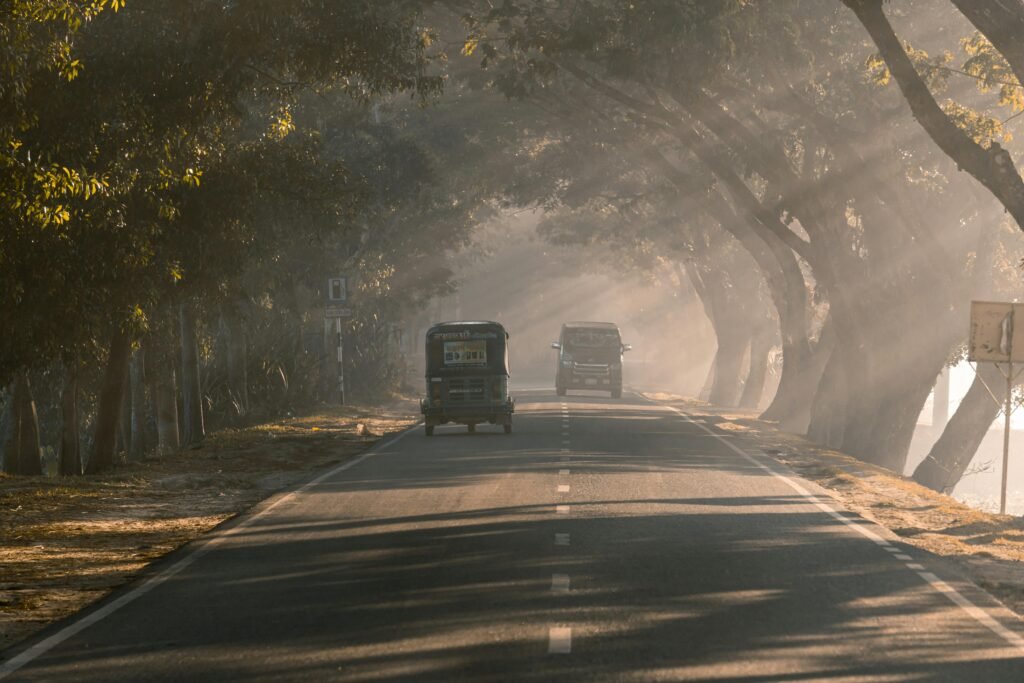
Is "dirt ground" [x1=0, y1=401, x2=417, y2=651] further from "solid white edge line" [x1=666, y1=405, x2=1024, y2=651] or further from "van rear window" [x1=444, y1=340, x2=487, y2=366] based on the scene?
"solid white edge line" [x1=666, y1=405, x2=1024, y2=651]

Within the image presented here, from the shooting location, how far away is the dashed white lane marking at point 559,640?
9945mm

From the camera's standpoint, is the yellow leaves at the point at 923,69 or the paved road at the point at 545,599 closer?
the paved road at the point at 545,599

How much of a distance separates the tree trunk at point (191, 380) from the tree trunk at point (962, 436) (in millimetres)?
15605

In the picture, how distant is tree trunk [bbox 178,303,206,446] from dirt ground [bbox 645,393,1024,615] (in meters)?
10.7

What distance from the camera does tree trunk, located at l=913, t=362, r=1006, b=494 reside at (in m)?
36.7

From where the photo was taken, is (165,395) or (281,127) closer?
(281,127)

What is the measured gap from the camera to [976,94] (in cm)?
3906

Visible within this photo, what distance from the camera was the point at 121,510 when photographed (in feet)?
61.2

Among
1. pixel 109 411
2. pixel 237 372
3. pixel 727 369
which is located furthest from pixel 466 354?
pixel 727 369

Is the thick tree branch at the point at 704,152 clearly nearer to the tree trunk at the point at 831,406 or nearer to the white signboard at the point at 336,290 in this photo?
the tree trunk at the point at 831,406

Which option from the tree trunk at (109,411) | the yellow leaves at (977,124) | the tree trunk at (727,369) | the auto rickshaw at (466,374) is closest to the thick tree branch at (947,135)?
the yellow leaves at (977,124)

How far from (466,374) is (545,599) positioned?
63.0 ft

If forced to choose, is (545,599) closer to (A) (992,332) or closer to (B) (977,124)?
(A) (992,332)

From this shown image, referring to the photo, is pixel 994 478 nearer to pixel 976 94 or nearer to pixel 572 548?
pixel 976 94
